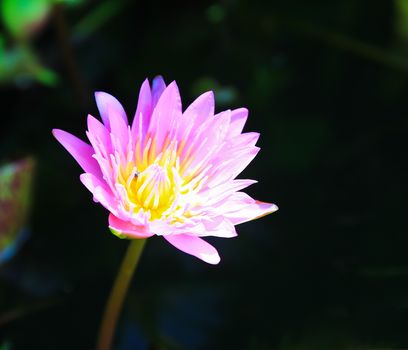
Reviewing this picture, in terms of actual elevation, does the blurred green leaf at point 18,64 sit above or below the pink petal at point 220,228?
above

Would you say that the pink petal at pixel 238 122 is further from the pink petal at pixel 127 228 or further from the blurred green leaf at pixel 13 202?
the blurred green leaf at pixel 13 202

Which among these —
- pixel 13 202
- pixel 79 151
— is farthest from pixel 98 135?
pixel 13 202

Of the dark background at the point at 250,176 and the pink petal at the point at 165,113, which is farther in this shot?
the dark background at the point at 250,176

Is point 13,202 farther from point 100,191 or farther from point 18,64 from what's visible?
point 100,191

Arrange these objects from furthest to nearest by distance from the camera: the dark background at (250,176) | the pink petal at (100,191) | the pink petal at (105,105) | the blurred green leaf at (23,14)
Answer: the blurred green leaf at (23,14)
the dark background at (250,176)
the pink petal at (105,105)
the pink petal at (100,191)

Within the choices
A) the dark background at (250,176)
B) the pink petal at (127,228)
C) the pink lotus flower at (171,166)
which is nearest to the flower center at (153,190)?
the pink lotus flower at (171,166)

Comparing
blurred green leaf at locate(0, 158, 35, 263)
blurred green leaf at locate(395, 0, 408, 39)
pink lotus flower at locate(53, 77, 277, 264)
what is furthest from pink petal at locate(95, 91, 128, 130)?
blurred green leaf at locate(395, 0, 408, 39)
